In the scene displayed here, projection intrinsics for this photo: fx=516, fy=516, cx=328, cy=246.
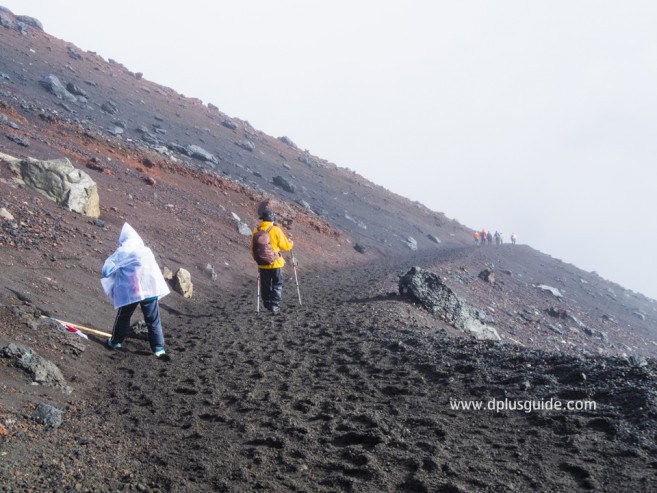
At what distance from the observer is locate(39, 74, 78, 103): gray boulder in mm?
28542

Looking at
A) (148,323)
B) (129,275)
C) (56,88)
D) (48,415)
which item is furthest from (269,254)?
(56,88)

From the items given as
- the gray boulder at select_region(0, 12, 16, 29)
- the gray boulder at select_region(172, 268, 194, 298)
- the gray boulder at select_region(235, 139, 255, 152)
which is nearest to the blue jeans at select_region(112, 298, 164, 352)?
the gray boulder at select_region(172, 268, 194, 298)

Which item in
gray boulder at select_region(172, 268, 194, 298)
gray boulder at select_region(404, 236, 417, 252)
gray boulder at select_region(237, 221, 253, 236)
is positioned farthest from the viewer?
gray boulder at select_region(404, 236, 417, 252)

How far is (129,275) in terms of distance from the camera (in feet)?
23.1

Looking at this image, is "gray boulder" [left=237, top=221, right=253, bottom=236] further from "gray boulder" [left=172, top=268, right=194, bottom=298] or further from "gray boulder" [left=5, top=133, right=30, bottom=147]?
"gray boulder" [left=172, top=268, right=194, bottom=298]

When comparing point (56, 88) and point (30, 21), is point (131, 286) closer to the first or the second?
point (56, 88)

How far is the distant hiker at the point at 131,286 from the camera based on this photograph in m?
7.02

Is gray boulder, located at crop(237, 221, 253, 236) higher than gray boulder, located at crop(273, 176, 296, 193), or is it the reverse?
gray boulder, located at crop(273, 176, 296, 193)

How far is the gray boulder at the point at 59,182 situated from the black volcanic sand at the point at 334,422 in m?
6.07

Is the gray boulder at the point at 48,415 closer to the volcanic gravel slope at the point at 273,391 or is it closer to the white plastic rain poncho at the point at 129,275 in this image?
the volcanic gravel slope at the point at 273,391

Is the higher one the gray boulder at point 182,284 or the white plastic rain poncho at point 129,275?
the white plastic rain poncho at point 129,275

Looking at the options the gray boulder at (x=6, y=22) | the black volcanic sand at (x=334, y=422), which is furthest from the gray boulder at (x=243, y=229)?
the gray boulder at (x=6, y=22)

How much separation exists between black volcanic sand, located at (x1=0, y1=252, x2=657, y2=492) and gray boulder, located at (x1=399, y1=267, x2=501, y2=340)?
3292 mm

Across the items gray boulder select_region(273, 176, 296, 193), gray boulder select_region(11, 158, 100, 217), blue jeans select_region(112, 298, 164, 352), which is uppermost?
gray boulder select_region(273, 176, 296, 193)
